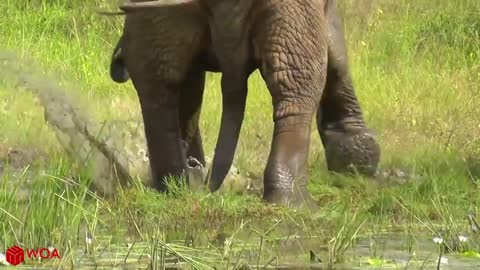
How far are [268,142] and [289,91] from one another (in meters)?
2.43

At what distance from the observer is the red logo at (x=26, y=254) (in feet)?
17.3

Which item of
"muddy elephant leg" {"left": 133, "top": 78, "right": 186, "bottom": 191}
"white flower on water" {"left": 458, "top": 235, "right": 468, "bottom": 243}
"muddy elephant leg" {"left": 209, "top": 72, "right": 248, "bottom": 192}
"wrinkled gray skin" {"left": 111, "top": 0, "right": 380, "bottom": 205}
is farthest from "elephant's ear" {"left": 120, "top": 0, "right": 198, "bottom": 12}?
"white flower on water" {"left": 458, "top": 235, "right": 468, "bottom": 243}

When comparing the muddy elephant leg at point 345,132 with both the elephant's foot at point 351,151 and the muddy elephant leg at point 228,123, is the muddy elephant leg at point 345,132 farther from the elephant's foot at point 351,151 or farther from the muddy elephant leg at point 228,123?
the muddy elephant leg at point 228,123

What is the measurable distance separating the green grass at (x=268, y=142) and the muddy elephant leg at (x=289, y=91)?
0.57 ft

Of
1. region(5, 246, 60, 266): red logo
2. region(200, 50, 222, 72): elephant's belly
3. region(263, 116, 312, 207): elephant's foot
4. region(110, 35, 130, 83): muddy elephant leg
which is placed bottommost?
region(5, 246, 60, 266): red logo

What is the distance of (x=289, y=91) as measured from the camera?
24.1ft

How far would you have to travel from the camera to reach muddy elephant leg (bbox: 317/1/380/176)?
28.6ft

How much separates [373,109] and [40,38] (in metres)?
3.11

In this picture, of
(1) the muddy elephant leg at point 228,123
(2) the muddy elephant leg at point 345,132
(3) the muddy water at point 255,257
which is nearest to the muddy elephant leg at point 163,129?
(1) the muddy elephant leg at point 228,123

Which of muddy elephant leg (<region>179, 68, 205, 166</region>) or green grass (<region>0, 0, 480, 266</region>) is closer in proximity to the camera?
Result: green grass (<region>0, 0, 480, 266</region>)

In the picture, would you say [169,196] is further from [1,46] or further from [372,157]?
[1,46]

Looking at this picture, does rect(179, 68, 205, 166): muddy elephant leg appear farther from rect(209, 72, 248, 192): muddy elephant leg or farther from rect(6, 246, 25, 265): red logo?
rect(6, 246, 25, 265): red logo

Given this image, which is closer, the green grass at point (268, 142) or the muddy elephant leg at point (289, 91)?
the green grass at point (268, 142)

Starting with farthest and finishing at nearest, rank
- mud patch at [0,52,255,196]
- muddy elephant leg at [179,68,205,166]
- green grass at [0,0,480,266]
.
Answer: muddy elephant leg at [179,68,205,166] < mud patch at [0,52,255,196] < green grass at [0,0,480,266]
